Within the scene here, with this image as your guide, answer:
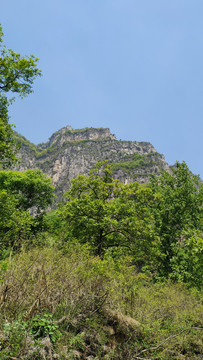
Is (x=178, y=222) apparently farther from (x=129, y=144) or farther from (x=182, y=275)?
(x=129, y=144)

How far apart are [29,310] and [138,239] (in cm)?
933

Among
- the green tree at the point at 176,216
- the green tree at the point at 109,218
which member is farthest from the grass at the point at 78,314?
the green tree at the point at 176,216

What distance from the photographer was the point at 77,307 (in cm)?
566

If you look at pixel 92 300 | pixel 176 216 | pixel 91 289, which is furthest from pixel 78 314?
pixel 176 216

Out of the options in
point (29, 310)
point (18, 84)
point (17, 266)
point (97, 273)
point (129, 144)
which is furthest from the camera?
point (129, 144)

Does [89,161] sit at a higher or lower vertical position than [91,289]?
higher

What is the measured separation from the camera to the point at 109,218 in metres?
12.6

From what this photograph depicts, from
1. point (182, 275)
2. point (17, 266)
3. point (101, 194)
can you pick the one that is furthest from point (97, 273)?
point (182, 275)

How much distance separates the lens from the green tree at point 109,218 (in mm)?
13016

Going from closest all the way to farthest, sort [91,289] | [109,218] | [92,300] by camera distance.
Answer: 1. [92,300]
2. [91,289]
3. [109,218]

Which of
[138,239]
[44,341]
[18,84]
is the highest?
[18,84]

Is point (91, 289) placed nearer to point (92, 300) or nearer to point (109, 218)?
point (92, 300)

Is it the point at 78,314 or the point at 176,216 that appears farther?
the point at 176,216

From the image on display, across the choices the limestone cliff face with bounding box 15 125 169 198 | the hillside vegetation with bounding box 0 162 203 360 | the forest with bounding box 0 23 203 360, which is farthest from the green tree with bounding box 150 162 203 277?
the limestone cliff face with bounding box 15 125 169 198
